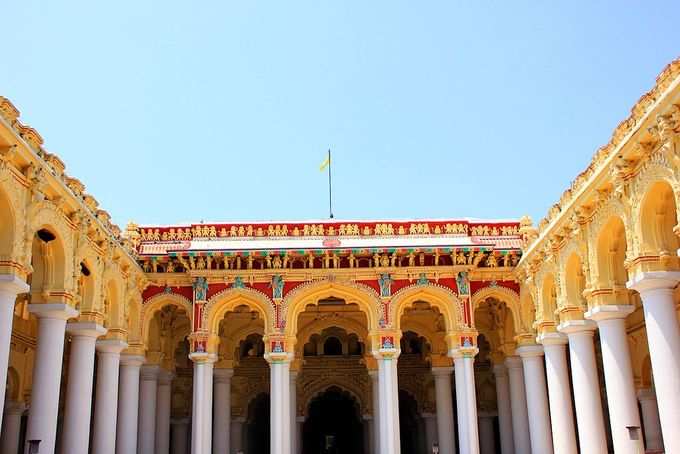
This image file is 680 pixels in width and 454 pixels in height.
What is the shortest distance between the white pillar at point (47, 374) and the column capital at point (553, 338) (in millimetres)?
9811

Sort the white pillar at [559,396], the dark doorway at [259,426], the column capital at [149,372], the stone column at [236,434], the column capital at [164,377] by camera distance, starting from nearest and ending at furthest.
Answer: the white pillar at [559,396] < the column capital at [149,372] < the column capital at [164,377] < the stone column at [236,434] < the dark doorway at [259,426]

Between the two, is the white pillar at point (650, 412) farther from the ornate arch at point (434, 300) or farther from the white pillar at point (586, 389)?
the ornate arch at point (434, 300)

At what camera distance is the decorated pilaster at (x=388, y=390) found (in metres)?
17.6

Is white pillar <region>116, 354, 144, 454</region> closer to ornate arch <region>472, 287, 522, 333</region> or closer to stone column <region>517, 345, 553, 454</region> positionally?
ornate arch <region>472, 287, 522, 333</region>

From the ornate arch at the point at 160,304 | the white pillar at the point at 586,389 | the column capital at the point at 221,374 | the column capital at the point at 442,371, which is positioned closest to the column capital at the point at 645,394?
the white pillar at the point at 586,389

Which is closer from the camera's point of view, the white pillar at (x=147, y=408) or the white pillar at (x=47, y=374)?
the white pillar at (x=47, y=374)

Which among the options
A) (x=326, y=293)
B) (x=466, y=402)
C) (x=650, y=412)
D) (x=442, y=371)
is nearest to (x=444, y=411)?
(x=442, y=371)

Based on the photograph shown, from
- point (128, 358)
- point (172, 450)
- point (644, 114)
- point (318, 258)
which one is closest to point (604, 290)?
point (644, 114)

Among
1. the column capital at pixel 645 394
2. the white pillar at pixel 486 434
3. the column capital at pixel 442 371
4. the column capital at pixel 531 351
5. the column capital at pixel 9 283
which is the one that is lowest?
the white pillar at pixel 486 434

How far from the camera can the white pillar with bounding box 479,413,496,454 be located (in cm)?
2375

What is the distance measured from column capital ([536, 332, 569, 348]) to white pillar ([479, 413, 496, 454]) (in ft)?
25.8

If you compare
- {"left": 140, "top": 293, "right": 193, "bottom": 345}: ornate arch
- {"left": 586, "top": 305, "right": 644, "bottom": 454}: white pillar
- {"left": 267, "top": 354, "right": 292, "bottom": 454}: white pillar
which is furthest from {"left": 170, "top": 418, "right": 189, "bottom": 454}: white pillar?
{"left": 586, "top": 305, "right": 644, "bottom": 454}: white pillar

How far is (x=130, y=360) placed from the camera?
18.1m

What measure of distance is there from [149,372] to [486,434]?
34.9ft
